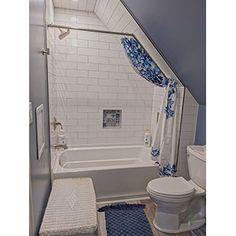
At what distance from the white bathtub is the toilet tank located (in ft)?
1.83

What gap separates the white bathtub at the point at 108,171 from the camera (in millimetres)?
2410

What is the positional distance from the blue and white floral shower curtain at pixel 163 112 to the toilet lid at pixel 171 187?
1.72 ft

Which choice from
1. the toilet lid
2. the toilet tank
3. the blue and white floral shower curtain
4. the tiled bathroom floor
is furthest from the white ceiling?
the tiled bathroom floor

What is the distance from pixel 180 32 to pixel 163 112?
3.36ft

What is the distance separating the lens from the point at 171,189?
1.97 meters

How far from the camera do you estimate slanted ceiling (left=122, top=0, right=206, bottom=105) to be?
1650mm

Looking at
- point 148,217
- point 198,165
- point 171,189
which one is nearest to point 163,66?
point 198,165

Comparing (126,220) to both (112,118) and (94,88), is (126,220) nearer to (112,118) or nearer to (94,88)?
(112,118)

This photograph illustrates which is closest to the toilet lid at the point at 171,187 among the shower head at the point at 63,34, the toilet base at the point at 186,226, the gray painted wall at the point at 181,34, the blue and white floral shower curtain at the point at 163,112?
the toilet base at the point at 186,226
